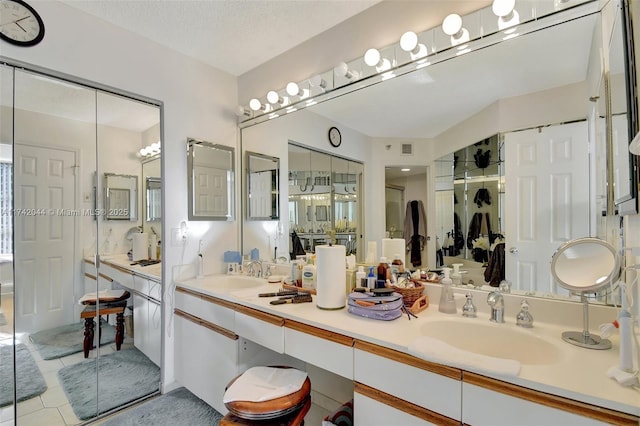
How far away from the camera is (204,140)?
2580mm

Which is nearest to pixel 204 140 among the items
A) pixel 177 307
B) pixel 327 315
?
pixel 177 307

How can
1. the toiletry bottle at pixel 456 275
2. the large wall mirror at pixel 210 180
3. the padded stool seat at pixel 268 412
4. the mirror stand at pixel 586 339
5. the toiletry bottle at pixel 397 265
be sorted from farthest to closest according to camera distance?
the large wall mirror at pixel 210 180, the toiletry bottle at pixel 397 265, the toiletry bottle at pixel 456 275, the padded stool seat at pixel 268 412, the mirror stand at pixel 586 339

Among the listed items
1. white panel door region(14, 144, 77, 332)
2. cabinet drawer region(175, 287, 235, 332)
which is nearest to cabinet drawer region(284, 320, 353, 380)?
cabinet drawer region(175, 287, 235, 332)

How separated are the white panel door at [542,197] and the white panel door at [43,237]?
260cm

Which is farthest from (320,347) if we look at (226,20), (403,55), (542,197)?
(226,20)

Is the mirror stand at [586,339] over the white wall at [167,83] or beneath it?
beneath

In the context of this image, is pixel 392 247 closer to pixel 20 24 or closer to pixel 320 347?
pixel 320 347

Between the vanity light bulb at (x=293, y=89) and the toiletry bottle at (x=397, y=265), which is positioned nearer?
the toiletry bottle at (x=397, y=265)

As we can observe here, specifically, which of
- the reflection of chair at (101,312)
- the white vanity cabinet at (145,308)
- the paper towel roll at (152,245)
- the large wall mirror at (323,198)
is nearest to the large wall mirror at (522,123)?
the large wall mirror at (323,198)

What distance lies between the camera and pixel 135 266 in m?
2.23

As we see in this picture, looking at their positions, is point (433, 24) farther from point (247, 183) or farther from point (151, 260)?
point (151, 260)

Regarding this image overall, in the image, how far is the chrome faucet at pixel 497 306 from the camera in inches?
53.0

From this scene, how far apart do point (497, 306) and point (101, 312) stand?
8.02 ft

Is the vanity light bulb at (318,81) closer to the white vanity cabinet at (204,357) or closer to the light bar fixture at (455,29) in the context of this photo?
the light bar fixture at (455,29)
